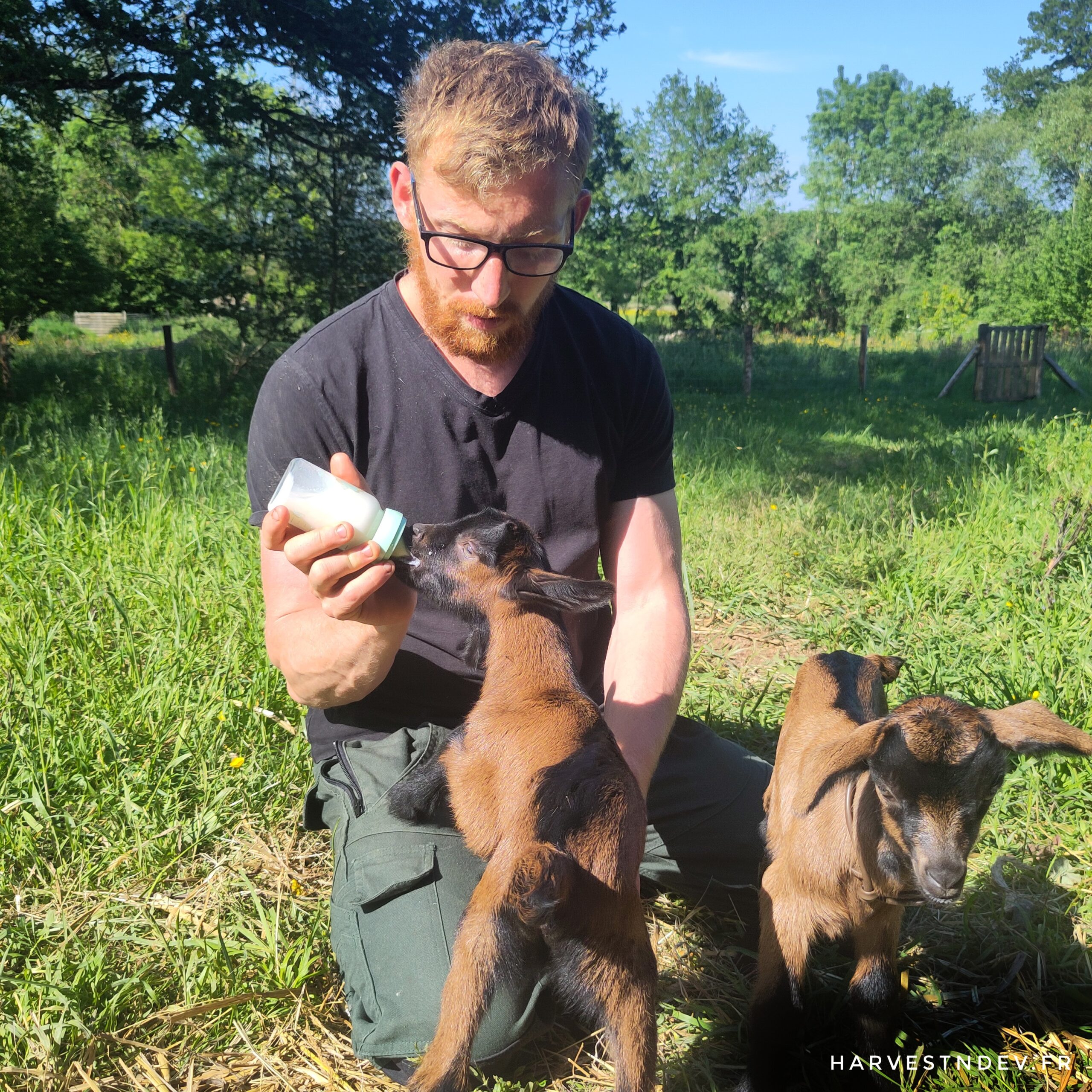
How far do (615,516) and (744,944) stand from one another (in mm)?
1444

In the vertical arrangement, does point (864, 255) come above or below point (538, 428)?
above

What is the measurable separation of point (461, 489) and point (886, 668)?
1543 mm

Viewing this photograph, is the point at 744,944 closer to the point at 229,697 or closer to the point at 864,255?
the point at 229,697

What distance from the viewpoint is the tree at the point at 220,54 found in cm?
869

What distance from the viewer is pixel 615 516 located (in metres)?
2.77

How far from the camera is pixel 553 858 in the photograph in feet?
5.58

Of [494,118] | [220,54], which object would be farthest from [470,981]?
[220,54]

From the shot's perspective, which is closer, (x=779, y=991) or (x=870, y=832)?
(x=870, y=832)

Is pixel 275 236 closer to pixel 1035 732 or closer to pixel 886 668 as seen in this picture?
pixel 886 668

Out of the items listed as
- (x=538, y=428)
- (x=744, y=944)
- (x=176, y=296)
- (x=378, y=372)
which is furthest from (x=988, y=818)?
(x=176, y=296)

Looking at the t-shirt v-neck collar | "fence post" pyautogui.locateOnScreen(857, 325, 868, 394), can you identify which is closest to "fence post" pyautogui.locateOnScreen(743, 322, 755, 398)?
"fence post" pyautogui.locateOnScreen(857, 325, 868, 394)

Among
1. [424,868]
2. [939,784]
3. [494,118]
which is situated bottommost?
[424,868]

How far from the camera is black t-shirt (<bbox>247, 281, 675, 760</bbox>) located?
7.84 ft

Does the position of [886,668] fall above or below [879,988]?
above
